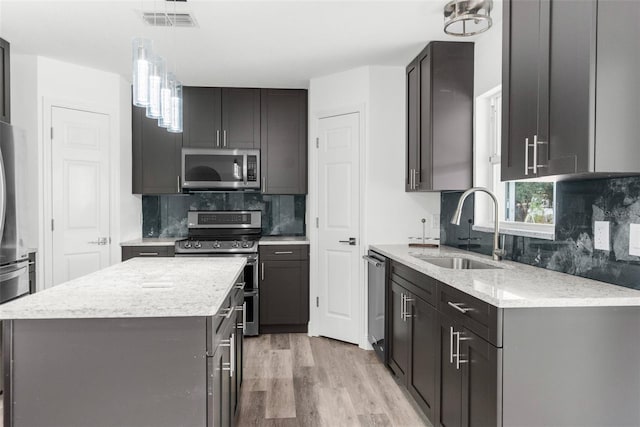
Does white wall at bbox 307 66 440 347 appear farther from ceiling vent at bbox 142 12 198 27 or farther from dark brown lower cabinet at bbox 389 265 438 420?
ceiling vent at bbox 142 12 198 27

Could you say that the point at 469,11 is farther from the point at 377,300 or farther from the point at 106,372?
the point at 106,372

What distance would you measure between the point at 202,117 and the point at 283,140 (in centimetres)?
83

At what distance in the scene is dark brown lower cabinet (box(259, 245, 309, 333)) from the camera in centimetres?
415

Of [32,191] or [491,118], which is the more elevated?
[491,118]

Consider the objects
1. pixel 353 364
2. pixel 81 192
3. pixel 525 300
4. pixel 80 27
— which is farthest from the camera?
pixel 81 192

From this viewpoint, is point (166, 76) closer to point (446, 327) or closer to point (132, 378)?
point (132, 378)

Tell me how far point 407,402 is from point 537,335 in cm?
136

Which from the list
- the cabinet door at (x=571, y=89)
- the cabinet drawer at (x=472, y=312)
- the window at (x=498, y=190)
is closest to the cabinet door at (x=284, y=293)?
the window at (x=498, y=190)

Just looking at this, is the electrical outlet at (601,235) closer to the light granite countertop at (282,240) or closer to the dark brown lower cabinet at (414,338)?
the dark brown lower cabinet at (414,338)

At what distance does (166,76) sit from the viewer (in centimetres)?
198

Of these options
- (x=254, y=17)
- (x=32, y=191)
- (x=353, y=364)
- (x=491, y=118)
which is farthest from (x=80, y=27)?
(x=353, y=364)

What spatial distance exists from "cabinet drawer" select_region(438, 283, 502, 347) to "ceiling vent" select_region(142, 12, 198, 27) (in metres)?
2.21

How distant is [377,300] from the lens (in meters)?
3.36

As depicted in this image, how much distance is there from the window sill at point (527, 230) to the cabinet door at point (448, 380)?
68 centimetres
